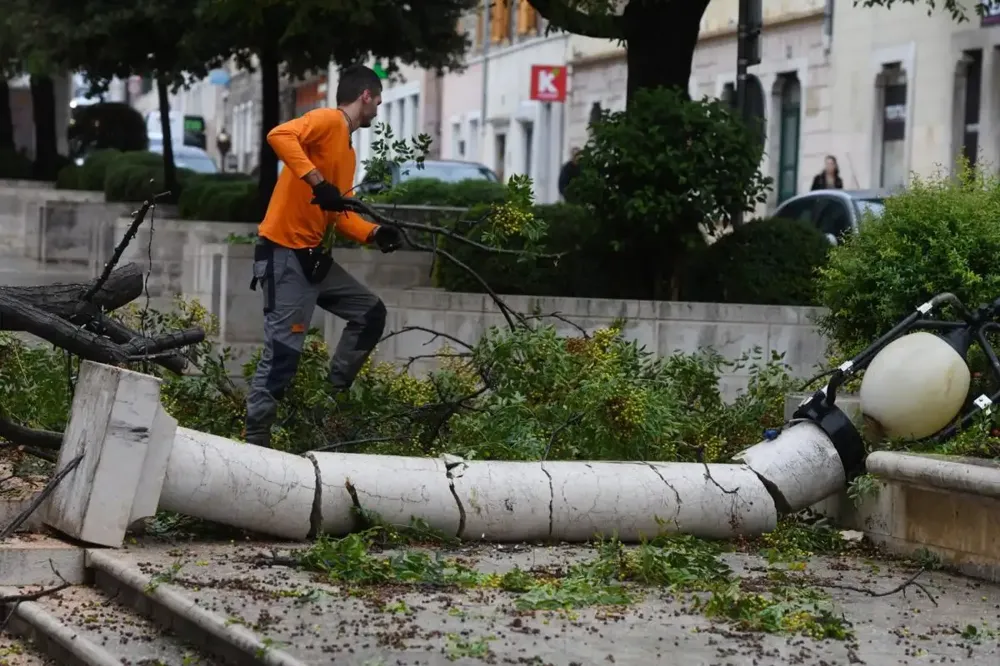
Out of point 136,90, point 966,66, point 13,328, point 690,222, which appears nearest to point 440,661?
point 13,328

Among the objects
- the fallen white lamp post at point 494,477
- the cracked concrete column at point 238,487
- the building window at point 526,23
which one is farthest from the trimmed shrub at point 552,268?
the building window at point 526,23

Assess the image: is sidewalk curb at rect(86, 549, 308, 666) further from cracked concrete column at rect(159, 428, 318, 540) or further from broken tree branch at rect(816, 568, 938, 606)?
broken tree branch at rect(816, 568, 938, 606)

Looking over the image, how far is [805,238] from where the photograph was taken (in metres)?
13.3

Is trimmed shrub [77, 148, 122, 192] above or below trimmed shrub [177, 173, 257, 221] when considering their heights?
above

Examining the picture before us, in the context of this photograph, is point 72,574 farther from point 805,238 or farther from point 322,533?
point 805,238

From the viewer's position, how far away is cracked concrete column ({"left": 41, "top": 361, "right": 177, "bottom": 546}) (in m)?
7.04

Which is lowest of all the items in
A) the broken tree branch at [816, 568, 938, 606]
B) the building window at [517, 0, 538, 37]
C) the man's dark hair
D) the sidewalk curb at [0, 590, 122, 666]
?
the sidewalk curb at [0, 590, 122, 666]

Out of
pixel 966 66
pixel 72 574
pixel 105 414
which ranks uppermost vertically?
pixel 966 66

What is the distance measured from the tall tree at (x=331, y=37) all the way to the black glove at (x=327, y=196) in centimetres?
690

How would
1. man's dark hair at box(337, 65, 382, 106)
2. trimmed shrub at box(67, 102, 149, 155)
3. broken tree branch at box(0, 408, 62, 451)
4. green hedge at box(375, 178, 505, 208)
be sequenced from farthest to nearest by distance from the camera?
trimmed shrub at box(67, 102, 149, 155)
green hedge at box(375, 178, 505, 208)
man's dark hair at box(337, 65, 382, 106)
broken tree branch at box(0, 408, 62, 451)

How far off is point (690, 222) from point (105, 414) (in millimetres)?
6157

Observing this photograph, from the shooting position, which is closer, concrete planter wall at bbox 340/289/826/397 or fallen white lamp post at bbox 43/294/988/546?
fallen white lamp post at bbox 43/294/988/546

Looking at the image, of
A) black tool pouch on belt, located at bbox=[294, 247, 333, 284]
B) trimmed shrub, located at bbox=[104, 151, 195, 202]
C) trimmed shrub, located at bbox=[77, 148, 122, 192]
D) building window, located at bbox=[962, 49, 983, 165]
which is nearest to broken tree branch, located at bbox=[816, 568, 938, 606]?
black tool pouch on belt, located at bbox=[294, 247, 333, 284]

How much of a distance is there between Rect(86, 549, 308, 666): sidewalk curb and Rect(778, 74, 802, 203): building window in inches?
1103
